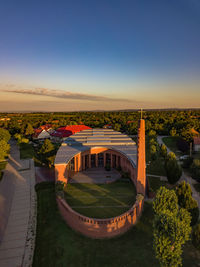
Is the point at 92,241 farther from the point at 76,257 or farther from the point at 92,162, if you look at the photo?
the point at 92,162

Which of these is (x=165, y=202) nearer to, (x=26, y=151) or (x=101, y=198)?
(x=101, y=198)

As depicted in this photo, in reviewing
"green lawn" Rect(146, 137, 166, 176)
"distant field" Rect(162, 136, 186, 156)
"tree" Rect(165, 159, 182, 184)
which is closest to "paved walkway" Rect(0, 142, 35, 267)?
"tree" Rect(165, 159, 182, 184)

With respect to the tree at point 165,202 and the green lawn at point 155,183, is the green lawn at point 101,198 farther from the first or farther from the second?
the tree at point 165,202

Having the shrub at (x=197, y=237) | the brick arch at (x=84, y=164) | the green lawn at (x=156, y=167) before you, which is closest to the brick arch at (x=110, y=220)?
the brick arch at (x=84, y=164)

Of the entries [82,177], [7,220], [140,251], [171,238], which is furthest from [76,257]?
[82,177]

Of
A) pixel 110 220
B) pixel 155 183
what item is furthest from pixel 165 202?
pixel 155 183
